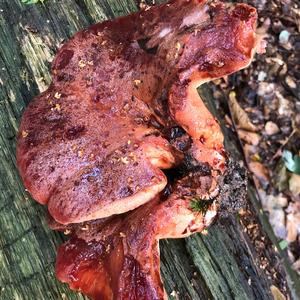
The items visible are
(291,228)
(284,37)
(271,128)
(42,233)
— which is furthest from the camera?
(284,37)

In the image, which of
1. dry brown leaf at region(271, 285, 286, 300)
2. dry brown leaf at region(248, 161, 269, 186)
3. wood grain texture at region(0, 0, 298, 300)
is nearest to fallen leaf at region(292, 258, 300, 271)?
dry brown leaf at region(248, 161, 269, 186)

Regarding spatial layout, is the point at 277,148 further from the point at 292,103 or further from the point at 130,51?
the point at 130,51

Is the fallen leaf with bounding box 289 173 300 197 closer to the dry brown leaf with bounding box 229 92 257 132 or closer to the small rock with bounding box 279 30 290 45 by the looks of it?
the dry brown leaf with bounding box 229 92 257 132

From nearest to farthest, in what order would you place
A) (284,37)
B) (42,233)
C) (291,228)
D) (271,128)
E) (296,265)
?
(42,233), (296,265), (291,228), (271,128), (284,37)

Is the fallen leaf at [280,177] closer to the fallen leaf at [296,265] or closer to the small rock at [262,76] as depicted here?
the fallen leaf at [296,265]

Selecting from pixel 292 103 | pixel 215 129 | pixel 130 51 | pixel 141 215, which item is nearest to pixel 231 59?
pixel 215 129

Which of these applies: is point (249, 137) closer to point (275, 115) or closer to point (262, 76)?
point (275, 115)

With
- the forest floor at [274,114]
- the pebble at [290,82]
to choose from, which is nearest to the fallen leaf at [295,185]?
the forest floor at [274,114]

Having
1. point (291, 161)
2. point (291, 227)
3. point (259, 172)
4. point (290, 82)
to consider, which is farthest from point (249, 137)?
point (291, 227)
